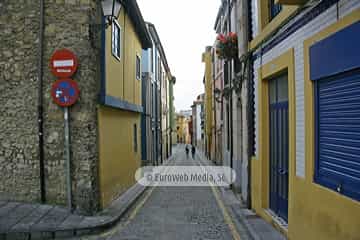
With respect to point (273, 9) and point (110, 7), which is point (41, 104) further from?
point (273, 9)

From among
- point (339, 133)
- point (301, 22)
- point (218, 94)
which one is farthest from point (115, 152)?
point (218, 94)

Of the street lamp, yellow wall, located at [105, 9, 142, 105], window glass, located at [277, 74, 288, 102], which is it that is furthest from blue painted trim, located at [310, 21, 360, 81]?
yellow wall, located at [105, 9, 142, 105]

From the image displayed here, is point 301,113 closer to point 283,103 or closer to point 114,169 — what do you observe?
point 283,103

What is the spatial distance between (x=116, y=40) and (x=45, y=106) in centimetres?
361

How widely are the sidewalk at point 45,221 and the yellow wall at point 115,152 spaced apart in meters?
1.09

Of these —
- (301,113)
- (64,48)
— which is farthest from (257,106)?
(64,48)

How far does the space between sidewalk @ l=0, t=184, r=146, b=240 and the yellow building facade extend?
46.6 inches

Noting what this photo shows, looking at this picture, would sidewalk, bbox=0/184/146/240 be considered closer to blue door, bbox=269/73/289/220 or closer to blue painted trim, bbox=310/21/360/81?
blue door, bbox=269/73/289/220

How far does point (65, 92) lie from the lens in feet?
29.6

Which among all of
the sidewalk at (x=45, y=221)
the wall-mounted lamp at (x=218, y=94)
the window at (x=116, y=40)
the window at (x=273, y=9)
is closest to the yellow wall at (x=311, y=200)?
the window at (x=273, y=9)

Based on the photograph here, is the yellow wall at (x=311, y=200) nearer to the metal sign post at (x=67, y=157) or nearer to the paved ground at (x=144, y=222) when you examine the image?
the paved ground at (x=144, y=222)

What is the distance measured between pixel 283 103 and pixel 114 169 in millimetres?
5679

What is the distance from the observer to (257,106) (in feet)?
32.3

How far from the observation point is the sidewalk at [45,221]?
7.42m
